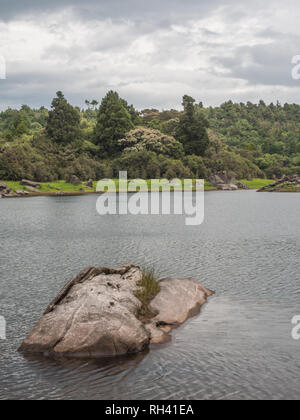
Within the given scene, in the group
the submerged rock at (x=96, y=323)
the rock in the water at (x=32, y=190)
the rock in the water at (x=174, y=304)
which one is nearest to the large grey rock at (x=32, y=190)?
the rock in the water at (x=32, y=190)

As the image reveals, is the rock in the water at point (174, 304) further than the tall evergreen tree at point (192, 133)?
No

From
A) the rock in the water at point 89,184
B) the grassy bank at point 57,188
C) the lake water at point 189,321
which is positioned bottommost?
the lake water at point 189,321

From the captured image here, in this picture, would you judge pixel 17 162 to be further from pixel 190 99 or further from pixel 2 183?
pixel 190 99

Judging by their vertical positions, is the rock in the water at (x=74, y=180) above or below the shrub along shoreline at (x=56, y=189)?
above

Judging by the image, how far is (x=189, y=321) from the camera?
65.0 ft

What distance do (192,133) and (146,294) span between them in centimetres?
14739

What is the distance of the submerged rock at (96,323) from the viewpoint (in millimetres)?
16172

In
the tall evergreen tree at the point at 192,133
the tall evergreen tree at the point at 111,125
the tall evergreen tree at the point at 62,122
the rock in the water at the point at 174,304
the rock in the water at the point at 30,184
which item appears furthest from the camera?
the tall evergreen tree at the point at 192,133

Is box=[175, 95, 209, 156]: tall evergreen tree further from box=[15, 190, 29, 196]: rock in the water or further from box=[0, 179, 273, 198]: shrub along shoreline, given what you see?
box=[15, 190, 29, 196]: rock in the water

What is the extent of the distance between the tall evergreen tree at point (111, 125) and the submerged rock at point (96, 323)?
453 feet

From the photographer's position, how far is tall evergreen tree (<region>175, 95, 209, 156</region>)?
16350 centimetres

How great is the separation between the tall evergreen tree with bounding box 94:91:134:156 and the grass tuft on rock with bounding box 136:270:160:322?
136 metres

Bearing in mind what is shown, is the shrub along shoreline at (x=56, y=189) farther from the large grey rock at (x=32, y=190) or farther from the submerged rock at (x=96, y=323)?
the submerged rock at (x=96, y=323)

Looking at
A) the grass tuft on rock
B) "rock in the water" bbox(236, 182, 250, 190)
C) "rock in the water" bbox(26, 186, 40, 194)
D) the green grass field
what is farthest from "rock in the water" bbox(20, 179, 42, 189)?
the grass tuft on rock
